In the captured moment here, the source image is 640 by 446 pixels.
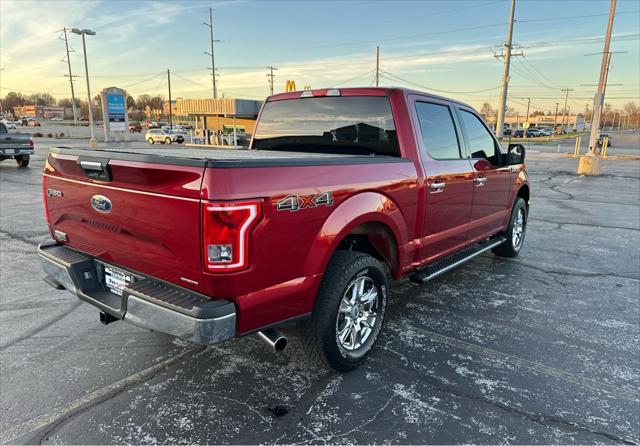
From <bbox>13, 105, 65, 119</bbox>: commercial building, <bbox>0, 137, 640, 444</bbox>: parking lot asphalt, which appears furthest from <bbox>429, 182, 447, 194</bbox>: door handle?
<bbox>13, 105, 65, 119</bbox>: commercial building

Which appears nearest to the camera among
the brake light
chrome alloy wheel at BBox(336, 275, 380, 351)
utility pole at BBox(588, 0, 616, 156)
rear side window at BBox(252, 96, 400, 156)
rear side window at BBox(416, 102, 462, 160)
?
chrome alloy wheel at BBox(336, 275, 380, 351)

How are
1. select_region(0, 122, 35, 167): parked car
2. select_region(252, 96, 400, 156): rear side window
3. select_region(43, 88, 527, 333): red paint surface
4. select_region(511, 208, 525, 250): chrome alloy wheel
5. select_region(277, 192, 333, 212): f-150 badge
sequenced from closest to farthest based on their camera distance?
select_region(43, 88, 527, 333): red paint surface < select_region(277, 192, 333, 212): f-150 badge < select_region(252, 96, 400, 156): rear side window < select_region(511, 208, 525, 250): chrome alloy wheel < select_region(0, 122, 35, 167): parked car

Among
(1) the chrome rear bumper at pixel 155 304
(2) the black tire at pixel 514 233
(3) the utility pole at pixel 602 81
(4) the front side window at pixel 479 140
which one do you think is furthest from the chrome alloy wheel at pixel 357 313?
(3) the utility pole at pixel 602 81

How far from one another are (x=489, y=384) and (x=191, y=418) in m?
2.00

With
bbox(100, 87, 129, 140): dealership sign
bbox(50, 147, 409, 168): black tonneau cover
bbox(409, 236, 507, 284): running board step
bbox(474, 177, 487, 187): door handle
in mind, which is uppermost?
bbox(100, 87, 129, 140): dealership sign

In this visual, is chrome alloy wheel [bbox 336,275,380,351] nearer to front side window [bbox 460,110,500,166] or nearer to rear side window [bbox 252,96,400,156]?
rear side window [bbox 252,96,400,156]

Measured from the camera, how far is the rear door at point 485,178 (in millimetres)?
4645

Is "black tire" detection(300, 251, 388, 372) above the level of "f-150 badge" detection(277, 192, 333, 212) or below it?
below

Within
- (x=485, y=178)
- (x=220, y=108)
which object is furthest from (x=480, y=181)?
(x=220, y=108)

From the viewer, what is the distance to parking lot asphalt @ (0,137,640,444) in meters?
2.54

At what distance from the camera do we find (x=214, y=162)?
2.14 meters

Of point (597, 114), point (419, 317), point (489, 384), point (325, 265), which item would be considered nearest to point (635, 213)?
point (419, 317)

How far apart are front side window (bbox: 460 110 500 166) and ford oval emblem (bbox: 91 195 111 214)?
Answer: 355 centimetres

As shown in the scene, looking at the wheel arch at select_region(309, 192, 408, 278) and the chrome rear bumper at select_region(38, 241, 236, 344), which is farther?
the wheel arch at select_region(309, 192, 408, 278)
